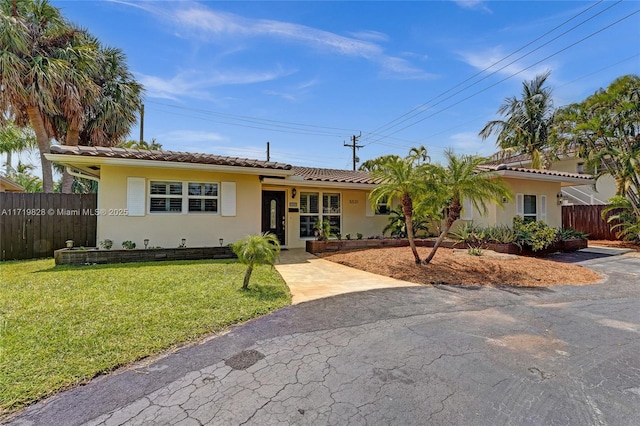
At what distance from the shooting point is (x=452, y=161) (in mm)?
8219

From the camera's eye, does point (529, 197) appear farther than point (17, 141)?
No

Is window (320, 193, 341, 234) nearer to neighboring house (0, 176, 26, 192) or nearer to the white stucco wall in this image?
the white stucco wall

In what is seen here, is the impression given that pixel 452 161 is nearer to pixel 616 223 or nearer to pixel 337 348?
pixel 337 348

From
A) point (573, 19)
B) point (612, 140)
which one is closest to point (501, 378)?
point (573, 19)

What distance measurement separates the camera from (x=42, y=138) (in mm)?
13039

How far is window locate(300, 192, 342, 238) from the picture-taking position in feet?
45.3

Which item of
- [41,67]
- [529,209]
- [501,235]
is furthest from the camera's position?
[529,209]

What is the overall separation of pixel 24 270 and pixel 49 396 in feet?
22.5

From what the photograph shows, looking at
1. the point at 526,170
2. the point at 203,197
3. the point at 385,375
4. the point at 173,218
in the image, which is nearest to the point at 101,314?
the point at 385,375

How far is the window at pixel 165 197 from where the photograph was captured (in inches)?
393

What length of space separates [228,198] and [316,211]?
447 cm

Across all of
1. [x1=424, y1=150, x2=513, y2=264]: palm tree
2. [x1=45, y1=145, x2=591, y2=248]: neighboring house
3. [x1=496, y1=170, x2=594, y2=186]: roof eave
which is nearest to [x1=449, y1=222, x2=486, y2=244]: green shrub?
[x1=45, y1=145, x2=591, y2=248]: neighboring house

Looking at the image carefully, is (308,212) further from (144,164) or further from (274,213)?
(144,164)

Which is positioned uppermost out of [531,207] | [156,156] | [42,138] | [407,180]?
[42,138]
